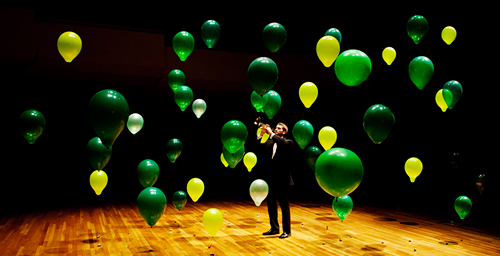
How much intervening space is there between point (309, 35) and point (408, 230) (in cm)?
385

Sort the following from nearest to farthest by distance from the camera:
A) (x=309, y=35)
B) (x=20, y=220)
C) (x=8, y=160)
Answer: (x=20, y=220), (x=309, y=35), (x=8, y=160)

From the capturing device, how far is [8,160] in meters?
7.28

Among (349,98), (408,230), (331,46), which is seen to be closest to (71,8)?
(331,46)

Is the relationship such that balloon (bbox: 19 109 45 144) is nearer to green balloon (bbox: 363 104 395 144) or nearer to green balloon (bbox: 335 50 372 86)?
green balloon (bbox: 335 50 372 86)

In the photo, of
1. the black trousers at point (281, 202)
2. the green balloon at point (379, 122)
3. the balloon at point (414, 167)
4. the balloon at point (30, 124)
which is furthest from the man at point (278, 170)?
the balloon at point (30, 124)

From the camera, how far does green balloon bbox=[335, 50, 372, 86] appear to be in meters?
2.46

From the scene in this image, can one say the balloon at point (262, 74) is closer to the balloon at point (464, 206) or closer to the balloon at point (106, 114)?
the balloon at point (106, 114)

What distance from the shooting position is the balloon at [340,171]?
6.84 ft

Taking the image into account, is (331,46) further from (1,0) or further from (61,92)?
(61,92)

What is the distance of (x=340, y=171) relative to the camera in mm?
2084

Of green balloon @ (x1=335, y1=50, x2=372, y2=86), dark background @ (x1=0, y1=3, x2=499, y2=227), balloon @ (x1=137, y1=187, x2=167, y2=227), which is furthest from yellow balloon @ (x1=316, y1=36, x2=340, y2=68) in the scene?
dark background @ (x1=0, y1=3, x2=499, y2=227)

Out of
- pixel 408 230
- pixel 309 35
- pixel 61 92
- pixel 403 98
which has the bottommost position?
pixel 408 230

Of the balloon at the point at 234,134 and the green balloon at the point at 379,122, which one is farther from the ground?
the green balloon at the point at 379,122

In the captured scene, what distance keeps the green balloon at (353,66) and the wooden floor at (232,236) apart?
59.5 inches
